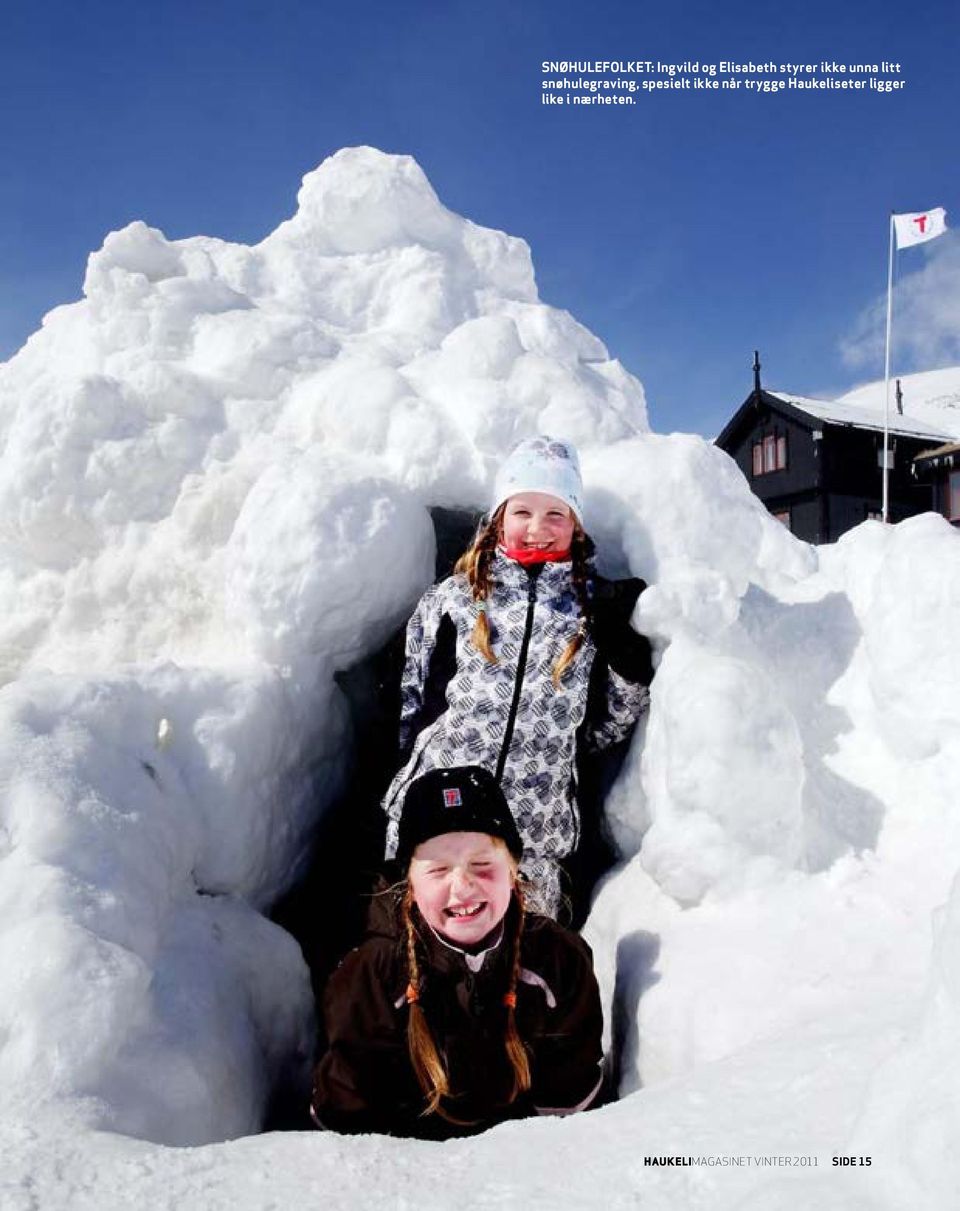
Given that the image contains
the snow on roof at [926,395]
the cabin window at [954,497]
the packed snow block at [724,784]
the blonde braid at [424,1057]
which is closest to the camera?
the blonde braid at [424,1057]

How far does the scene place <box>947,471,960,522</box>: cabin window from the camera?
44.0 feet

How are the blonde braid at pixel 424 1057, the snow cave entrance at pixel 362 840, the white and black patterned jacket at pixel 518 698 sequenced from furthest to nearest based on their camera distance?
the snow cave entrance at pixel 362 840, the white and black patterned jacket at pixel 518 698, the blonde braid at pixel 424 1057

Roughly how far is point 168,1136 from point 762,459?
49.9 feet

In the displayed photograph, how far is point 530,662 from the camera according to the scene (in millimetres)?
2336

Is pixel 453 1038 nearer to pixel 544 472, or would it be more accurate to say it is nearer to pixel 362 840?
pixel 362 840

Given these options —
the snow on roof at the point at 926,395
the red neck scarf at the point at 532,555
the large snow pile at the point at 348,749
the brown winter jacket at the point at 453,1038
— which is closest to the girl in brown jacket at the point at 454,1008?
the brown winter jacket at the point at 453,1038

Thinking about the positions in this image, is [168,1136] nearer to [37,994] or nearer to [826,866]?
[37,994]

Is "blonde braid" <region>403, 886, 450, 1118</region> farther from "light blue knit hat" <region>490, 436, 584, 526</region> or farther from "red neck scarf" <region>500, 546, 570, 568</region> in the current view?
"light blue knit hat" <region>490, 436, 584, 526</region>

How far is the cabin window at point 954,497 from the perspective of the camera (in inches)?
527

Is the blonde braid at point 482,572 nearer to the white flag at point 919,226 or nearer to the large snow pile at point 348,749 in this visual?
the large snow pile at point 348,749

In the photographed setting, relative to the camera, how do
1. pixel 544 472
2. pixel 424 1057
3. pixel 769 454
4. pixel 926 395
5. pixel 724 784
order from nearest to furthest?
pixel 424 1057, pixel 724 784, pixel 544 472, pixel 769 454, pixel 926 395

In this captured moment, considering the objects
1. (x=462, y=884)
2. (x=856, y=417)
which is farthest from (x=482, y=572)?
(x=856, y=417)

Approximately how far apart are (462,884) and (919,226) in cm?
1311

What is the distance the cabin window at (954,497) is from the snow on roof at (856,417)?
86 cm
